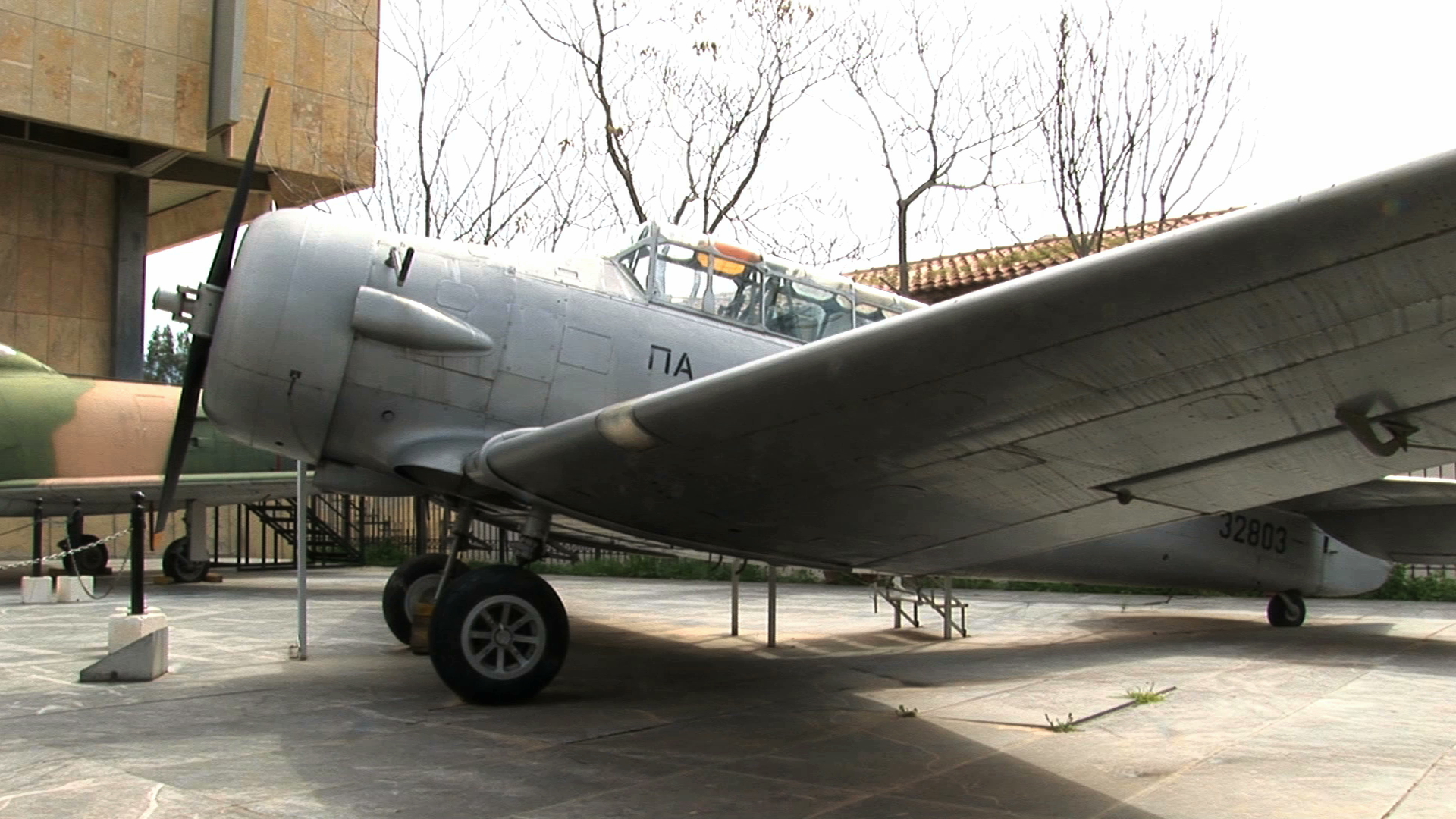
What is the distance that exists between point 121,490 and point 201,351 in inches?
443

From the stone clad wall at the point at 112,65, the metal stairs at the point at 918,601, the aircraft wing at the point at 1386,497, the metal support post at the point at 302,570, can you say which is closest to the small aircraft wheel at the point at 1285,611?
the aircraft wing at the point at 1386,497

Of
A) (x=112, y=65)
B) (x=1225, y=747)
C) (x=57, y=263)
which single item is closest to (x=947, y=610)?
(x=1225, y=747)

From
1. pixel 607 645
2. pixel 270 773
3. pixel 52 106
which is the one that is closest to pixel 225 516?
pixel 52 106

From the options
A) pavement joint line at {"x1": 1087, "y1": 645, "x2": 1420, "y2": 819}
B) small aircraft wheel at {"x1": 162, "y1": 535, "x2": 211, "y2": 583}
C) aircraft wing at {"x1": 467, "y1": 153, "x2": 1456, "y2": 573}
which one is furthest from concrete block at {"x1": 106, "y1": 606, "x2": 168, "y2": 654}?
small aircraft wheel at {"x1": 162, "y1": 535, "x2": 211, "y2": 583}

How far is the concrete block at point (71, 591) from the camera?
42.1 ft

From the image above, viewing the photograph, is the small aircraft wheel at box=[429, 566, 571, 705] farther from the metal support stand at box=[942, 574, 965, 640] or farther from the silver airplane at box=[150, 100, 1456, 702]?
A: the metal support stand at box=[942, 574, 965, 640]

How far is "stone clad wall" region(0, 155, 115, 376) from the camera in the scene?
23.4 m

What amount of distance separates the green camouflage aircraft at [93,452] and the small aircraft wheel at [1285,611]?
1302 centimetres

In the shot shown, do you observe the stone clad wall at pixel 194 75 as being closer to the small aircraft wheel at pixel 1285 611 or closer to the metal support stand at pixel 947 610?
the metal support stand at pixel 947 610

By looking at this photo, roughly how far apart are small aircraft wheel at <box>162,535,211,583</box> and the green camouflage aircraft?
0.02 metres

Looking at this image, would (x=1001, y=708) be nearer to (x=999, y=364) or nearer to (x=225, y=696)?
(x=999, y=364)

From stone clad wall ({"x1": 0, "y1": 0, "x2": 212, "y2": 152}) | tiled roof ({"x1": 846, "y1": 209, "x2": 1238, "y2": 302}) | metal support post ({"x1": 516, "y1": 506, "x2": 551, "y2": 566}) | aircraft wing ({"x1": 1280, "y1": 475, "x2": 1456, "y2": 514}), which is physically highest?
stone clad wall ({"x1": 0, "y1": 0, "x2": 212, "y2": 152})

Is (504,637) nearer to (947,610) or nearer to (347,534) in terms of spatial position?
(947,610)

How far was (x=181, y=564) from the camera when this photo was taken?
1641 cm
